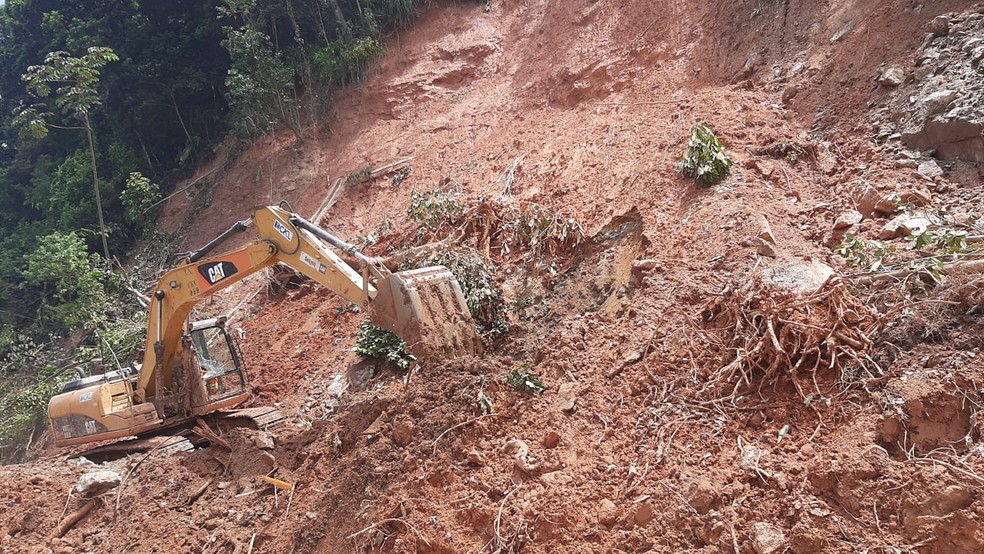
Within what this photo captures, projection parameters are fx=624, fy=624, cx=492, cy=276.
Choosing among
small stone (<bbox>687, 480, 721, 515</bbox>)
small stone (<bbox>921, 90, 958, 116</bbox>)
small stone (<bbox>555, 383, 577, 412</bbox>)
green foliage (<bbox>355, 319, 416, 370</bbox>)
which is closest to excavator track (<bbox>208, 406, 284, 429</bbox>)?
green foliage (<bbox>355, 319, 416, 370</bbox>)

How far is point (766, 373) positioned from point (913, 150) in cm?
398

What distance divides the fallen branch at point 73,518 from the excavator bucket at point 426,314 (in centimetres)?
342

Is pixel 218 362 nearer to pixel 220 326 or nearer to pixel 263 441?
pixel 220 326

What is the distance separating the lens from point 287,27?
17547 mm

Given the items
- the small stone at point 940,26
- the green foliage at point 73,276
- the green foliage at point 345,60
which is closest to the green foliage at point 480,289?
the small stone at point 940,26

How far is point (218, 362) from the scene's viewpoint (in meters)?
7.89

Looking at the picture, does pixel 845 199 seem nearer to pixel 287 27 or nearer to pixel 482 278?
pixel 482 278

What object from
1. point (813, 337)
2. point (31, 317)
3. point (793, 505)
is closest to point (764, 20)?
point (813, 337)

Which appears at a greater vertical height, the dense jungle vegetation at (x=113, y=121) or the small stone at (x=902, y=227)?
the dense jungle vegetation at (x=113, y=121)

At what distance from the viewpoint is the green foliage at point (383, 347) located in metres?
7.36

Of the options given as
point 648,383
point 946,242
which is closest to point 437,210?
point 648,383

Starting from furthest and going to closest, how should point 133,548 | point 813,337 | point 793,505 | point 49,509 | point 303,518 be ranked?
point 49,509, point 133,548, point 303,518, point 813,337, point 793,505

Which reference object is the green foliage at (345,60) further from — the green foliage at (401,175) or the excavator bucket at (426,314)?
the excavator bucket at (426,314)

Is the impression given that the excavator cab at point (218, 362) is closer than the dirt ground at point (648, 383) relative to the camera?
No
